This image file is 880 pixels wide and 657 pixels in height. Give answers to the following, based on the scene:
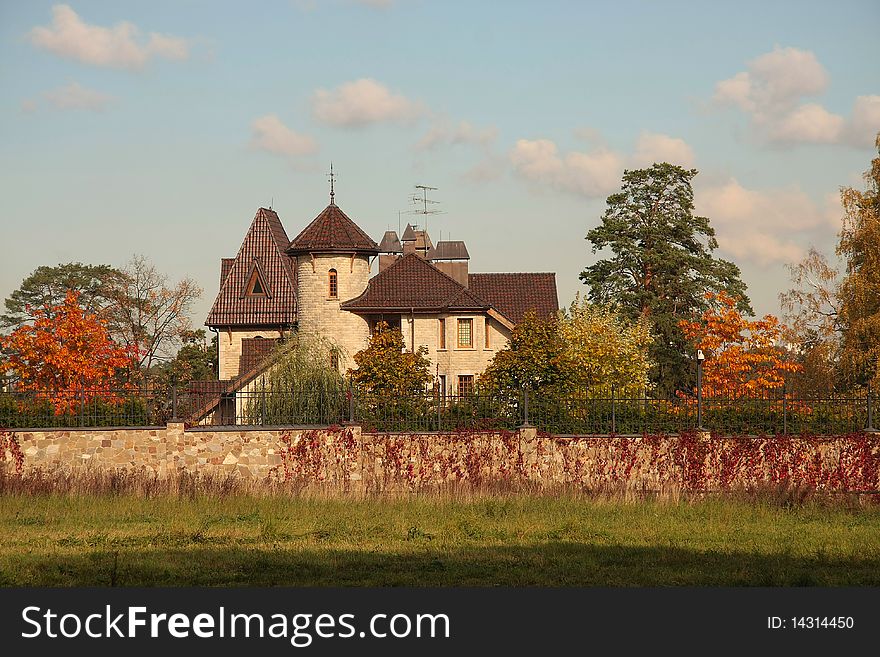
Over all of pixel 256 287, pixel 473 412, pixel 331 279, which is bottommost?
pixel 473 412

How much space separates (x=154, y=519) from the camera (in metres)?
18.5

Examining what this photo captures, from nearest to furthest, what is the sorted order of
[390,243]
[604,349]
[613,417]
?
[613,417], [604,349], [390,243]

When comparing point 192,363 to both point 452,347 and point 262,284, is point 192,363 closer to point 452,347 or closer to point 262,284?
point 262,284

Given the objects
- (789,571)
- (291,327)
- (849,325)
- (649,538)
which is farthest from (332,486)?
(291,327)

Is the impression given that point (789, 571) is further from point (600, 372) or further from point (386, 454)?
point (600, 372)

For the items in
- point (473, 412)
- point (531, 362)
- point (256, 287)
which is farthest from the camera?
point (256, 287)

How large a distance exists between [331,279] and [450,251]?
12.2m

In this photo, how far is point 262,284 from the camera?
194 feet

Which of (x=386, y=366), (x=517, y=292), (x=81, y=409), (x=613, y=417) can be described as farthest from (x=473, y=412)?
(x=517, y=292)

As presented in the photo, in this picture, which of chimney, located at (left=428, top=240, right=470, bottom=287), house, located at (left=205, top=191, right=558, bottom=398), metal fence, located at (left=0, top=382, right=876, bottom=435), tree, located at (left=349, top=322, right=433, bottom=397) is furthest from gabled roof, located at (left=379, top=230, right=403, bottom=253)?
metal fence, located at (left=0, top=382, right=876, bottom=435)

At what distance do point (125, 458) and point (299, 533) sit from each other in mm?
10060

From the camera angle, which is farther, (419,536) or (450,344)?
(450,344)

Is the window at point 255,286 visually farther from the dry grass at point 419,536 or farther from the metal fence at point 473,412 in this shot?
the dry grass at point 419,536

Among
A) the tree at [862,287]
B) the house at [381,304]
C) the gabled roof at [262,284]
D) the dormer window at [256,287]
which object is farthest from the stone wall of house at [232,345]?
the tree at [862,287]
